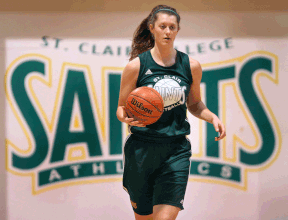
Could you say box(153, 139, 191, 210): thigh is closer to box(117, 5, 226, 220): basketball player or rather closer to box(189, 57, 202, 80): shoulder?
box(117, 5, 226, 220): basketball player

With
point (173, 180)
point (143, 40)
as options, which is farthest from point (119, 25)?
point (173, 180)

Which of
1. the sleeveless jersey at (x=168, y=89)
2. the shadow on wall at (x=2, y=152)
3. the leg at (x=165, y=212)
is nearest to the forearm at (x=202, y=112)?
the sleeveless jersey at (x=168, y=89)

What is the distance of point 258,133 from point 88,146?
6.31 feet

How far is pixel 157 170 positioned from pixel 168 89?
0.58m

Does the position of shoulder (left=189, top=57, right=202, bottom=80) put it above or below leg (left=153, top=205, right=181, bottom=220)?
above

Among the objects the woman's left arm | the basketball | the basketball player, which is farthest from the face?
the basketball

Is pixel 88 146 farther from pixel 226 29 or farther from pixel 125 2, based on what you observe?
pixel 226 29

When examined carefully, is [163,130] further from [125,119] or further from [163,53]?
[163,53]

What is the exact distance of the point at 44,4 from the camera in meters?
2.90

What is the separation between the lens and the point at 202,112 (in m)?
2.01

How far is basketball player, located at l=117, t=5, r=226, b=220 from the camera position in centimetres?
181

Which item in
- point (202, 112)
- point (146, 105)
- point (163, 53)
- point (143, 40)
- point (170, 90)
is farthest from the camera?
point (143, 40)

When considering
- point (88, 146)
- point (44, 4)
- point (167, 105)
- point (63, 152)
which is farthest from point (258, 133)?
point (44, 4)

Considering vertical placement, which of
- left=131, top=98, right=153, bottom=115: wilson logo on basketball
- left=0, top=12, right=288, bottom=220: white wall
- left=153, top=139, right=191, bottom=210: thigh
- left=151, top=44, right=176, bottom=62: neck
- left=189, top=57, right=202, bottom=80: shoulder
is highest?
left=0, top=12, right=288, bottom=220: white wall
